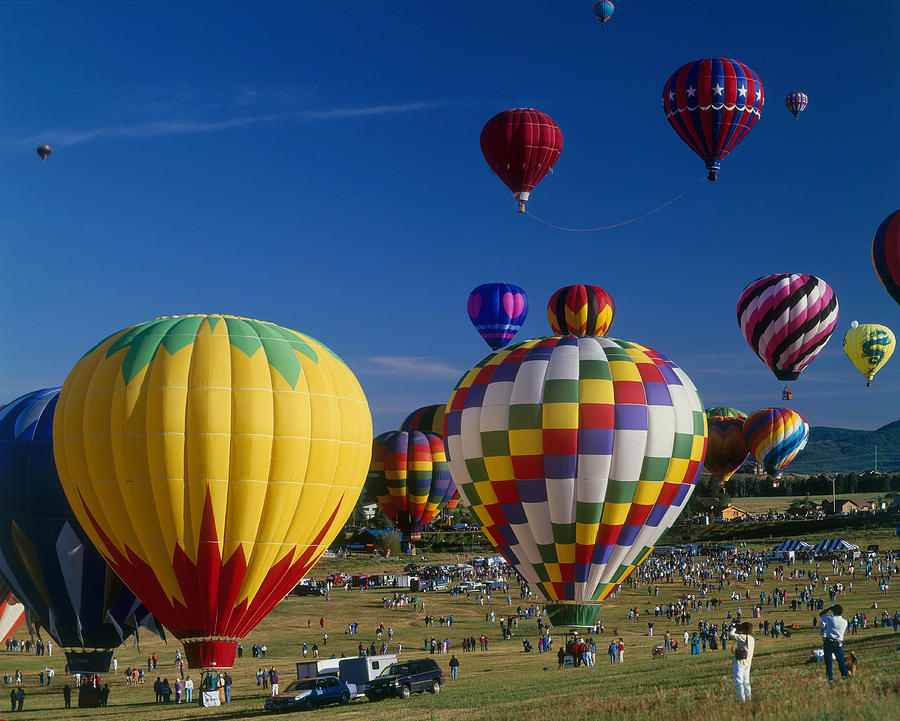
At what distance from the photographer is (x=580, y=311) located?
2507 inches

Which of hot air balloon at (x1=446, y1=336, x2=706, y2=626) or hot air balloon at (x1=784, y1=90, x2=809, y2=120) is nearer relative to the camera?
hot air balloon at (x1=446, y1=336, x2=706, y2=626)

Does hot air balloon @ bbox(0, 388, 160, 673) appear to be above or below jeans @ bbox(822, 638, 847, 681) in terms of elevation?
above

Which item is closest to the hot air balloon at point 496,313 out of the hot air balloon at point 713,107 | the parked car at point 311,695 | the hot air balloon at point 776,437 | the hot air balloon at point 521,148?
the hot air balloon at point 776,437

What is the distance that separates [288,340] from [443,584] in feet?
127

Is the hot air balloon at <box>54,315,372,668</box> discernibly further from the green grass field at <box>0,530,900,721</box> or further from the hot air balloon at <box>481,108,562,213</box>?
the hot air balloon at <box>481,108,562,213</box>

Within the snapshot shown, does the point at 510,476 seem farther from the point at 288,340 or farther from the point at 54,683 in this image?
the point at 54,683

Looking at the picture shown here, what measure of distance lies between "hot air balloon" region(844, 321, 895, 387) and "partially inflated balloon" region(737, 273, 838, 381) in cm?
1883

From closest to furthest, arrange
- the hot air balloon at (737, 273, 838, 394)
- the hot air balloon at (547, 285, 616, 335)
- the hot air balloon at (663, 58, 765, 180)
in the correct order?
the hot air balloon at (663, 58, 765, 180)
the hot air balloon at (737, 273, 838, 394)
the hot air balloon at (547, 285, 616, 335)

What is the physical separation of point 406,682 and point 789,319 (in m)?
39.4

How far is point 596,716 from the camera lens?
1424 cm

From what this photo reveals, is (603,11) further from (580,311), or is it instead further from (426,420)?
(426,420)

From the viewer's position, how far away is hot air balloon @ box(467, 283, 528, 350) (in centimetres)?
7156

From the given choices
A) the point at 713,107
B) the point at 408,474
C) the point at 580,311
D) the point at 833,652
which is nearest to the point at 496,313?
the point at 580,311

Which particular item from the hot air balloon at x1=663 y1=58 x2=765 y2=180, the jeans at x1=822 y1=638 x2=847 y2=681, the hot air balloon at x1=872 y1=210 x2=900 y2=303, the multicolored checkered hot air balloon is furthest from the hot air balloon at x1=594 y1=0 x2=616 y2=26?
the multicolored checkered hot air balloon
